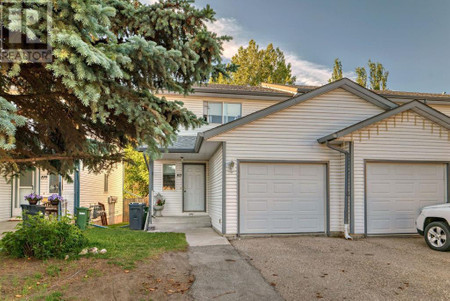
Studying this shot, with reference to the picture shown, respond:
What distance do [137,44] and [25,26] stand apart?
113 centimetres

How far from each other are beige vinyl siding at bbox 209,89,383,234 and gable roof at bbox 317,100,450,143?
21.0 inches

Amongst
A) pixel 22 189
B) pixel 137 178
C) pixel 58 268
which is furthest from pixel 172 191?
pixel 137 178

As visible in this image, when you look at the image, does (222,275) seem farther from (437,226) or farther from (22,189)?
(22,189)

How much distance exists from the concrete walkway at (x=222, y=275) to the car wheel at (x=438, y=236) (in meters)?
4.40

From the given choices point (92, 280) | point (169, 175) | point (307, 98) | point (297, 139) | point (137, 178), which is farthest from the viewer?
point (137, 178)

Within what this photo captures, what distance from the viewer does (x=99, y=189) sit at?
1578 centimetres

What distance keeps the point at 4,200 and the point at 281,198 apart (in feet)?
36.1

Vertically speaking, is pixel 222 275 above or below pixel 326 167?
below

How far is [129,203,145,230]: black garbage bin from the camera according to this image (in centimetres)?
1156

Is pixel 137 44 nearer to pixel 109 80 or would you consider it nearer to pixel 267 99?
pixel 109 80

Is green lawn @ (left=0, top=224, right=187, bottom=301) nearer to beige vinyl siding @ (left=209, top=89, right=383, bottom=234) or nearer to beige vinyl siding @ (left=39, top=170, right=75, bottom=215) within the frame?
beige vinyl siding @ (left=209, top=89, right=383, bottom=234)

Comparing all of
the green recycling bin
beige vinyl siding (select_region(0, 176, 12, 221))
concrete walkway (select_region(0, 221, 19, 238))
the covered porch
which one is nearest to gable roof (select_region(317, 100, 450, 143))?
the covered porch

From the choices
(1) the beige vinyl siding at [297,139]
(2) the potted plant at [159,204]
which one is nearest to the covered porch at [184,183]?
(2) the potted plant at [159,204]

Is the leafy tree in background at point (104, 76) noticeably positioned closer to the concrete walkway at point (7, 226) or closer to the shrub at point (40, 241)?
the shrub at point (40, 241)
